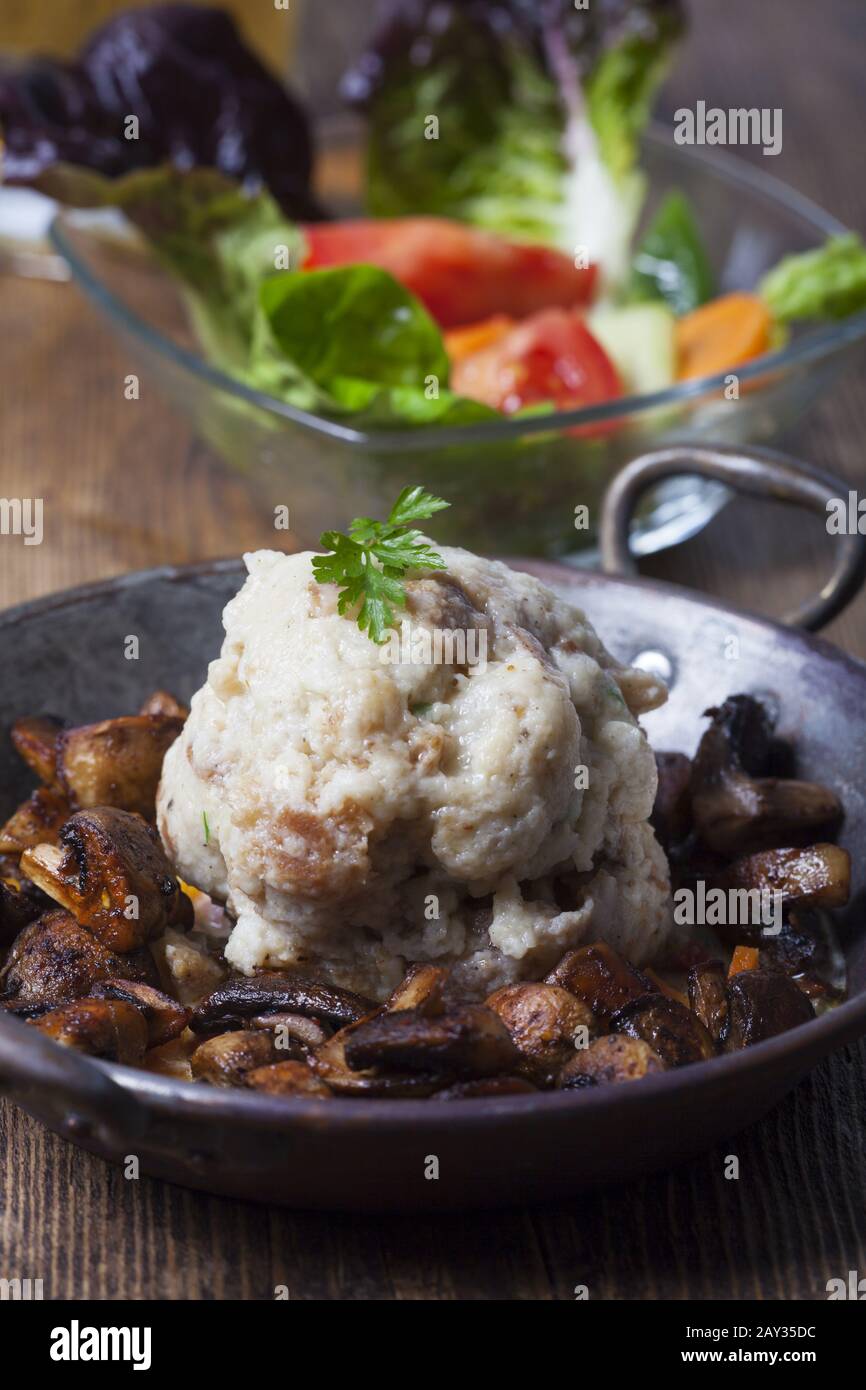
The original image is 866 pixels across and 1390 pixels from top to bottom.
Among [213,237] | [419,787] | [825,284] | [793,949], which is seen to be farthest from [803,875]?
[213,237]

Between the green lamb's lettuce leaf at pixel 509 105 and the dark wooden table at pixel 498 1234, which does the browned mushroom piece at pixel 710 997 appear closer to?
the dark wooden table at pixel 498 1234

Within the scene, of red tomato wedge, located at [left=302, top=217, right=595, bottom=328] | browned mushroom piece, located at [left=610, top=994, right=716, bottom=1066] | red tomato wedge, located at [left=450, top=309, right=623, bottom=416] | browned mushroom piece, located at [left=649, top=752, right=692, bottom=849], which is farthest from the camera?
red tomato wedge, located at [left=302, top=217, right=595, bottom=328]

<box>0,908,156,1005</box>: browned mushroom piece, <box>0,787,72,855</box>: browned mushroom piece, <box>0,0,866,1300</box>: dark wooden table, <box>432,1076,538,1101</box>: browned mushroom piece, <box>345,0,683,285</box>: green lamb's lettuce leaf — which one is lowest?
<box>0,0,866,1300</box>: dark wooden table

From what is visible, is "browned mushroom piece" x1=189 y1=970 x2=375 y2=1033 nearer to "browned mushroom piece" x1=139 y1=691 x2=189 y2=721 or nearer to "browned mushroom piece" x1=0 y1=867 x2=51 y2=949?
"browned mushroom piece" x1=0 y1=867 x2=51 y2=949

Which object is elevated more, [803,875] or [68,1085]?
[803,875]

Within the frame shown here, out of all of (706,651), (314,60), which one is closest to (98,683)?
(706,651)

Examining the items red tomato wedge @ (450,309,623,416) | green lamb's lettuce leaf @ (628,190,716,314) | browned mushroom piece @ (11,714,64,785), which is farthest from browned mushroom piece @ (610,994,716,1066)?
green lamb's lettuce leaf @ (628,190,716,314)

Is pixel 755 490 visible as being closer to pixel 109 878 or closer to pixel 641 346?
pixel 109 878
